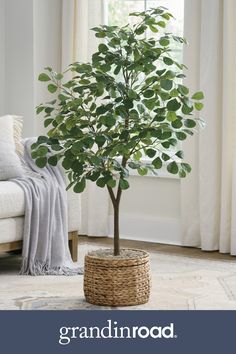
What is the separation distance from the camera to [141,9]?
21.7 ft

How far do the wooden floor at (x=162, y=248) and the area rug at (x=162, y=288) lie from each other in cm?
16

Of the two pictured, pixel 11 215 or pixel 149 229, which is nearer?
pixel 11 215

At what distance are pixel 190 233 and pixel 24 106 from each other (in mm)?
1654

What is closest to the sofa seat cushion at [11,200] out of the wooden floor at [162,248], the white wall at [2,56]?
the wooden floor at [162,248]

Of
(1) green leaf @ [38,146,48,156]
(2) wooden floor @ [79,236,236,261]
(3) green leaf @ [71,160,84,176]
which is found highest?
(1) green leaf @ [38,146,48,156]

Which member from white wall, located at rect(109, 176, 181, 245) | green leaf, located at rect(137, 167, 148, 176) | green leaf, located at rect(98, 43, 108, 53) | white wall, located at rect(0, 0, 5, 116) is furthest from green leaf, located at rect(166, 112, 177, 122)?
white wall, located at rect(0, 0, 5, 116)

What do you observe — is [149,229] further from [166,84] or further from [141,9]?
[166,84]

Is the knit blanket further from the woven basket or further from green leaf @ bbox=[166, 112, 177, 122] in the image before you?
green leaf @ bbox=[166, 112, 177, 122]

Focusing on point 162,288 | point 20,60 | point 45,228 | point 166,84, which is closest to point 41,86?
Answer: point 20,60

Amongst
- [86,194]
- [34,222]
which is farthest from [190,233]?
[34,222]

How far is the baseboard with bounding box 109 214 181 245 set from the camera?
6.35 metres

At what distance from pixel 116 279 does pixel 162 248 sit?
192cm

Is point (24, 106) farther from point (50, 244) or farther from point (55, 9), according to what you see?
point (50, 244)

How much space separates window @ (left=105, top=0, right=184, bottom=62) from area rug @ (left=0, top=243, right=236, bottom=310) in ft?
5.61
